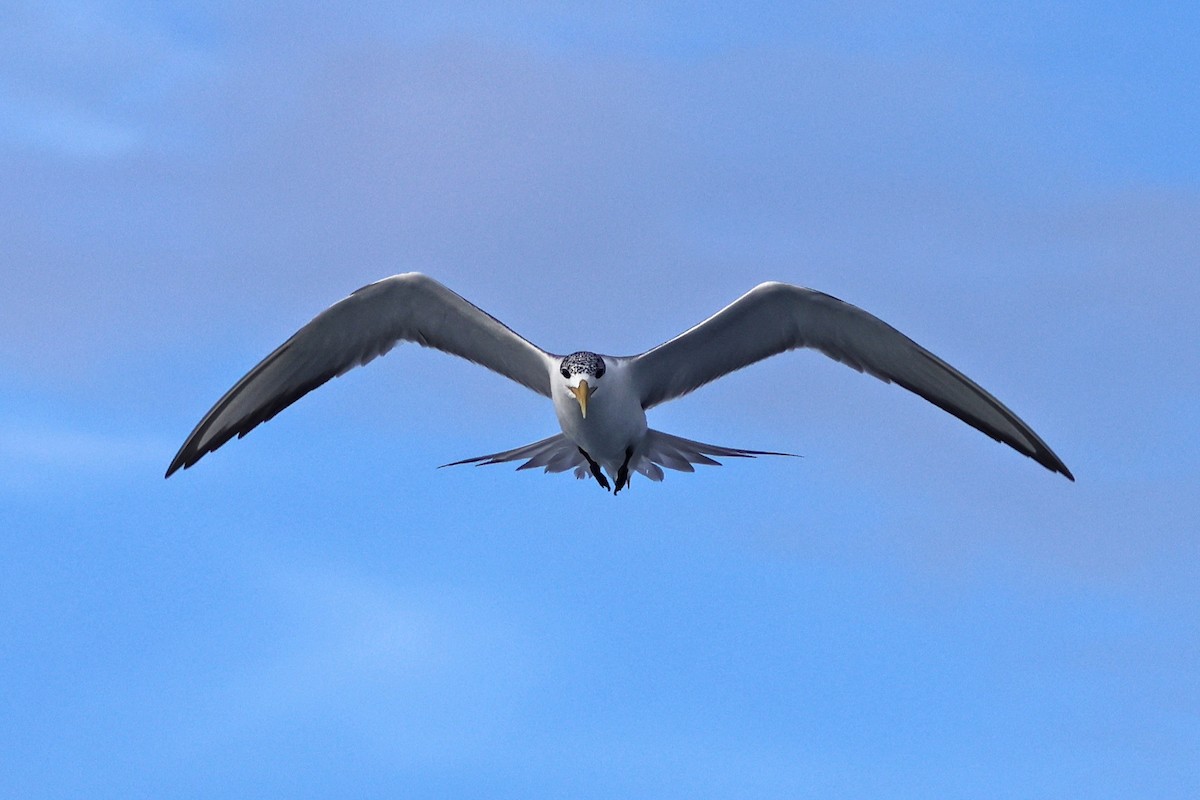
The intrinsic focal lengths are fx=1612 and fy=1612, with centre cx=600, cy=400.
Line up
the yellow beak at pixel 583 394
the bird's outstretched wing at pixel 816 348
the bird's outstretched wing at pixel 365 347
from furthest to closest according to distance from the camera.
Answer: the bird's outstretched wing at pixel 365 347 < the bird's outstretched wing at pixel 816 348 < the yellow beak at pixel 583 394

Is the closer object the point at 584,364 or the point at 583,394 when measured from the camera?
the point at 583,394

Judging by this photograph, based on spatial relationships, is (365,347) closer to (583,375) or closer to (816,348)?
(583,375)

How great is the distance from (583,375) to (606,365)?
0.39m

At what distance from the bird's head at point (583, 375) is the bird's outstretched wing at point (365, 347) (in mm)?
584

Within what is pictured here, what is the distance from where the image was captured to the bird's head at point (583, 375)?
43.8ft

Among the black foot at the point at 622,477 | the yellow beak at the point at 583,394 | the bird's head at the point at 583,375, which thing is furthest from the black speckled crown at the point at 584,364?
the black foot at the point at 622,477

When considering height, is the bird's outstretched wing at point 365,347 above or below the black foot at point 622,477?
above

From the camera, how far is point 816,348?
46.8 ft

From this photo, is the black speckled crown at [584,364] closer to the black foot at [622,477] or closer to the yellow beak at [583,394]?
the yellow beak at [583,394]

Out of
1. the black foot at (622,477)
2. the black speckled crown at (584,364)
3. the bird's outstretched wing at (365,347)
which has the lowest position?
the black foot at (622,477)

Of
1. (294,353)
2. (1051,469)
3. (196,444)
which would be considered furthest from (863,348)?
(196,444)

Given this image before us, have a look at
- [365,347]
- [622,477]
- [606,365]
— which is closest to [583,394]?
[606,365]

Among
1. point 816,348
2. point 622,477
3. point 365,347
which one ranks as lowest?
point 622,477

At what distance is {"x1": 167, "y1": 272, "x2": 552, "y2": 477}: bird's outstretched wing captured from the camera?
14109 millimetres
